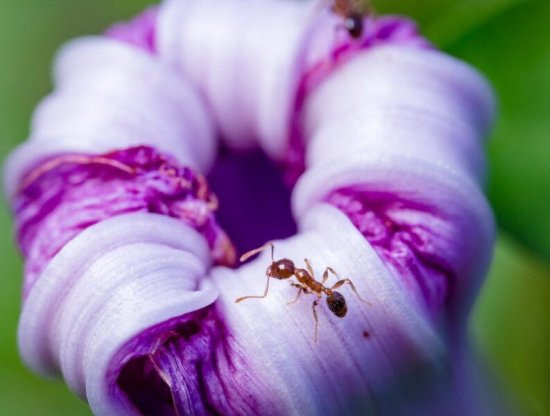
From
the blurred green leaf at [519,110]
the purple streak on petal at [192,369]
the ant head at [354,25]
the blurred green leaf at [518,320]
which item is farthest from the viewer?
the blurred green leaf at [518,320]

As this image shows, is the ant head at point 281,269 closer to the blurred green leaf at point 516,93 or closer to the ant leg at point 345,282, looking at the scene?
the ant leg at point 345,282

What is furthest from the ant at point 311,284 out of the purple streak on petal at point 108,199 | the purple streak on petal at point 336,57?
the purple streak on petal at point 336,57

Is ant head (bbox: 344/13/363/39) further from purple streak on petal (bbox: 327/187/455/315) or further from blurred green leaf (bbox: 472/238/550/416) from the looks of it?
blurred green leaf (bbox: 472/238/550/416)

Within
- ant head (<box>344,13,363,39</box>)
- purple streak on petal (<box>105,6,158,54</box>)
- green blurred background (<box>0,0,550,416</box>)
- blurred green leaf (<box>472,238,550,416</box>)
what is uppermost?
purple streak on petal (<box>105,6,158,54</box>)

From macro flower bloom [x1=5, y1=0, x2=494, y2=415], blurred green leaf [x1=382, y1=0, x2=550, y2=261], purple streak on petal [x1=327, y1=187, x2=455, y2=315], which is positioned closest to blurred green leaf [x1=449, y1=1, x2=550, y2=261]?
blurred green leaf [x1=382, y1=0, x2=550, y2=261]

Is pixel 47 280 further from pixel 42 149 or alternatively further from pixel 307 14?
pixel 307 14
